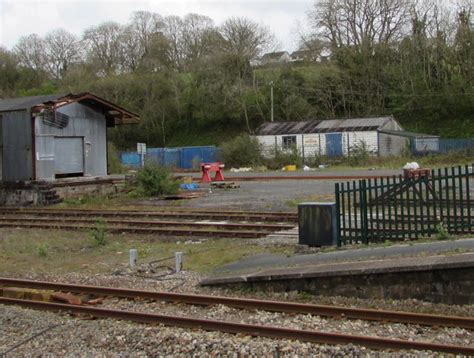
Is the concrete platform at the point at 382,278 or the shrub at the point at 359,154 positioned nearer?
the concrete platform at the point at 382,278

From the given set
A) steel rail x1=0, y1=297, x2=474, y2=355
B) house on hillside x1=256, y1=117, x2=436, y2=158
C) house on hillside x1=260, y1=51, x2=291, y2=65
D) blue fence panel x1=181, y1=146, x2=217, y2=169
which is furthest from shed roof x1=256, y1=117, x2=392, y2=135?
steel rail x1=0, y1=297, x2=474, y2=355

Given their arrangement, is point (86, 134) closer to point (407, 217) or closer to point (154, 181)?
point (154, 181)

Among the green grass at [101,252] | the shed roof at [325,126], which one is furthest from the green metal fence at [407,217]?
the shed roof at [325,126]

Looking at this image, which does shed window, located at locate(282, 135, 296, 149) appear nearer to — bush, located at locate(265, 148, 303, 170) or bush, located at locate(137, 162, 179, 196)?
bush, located at locate(265, 148, 303, 170)

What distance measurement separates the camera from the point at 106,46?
271ft

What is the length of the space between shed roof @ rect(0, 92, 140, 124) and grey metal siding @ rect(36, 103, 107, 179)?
40 centimetres

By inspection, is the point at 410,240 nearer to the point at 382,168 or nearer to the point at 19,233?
the point at 19,233

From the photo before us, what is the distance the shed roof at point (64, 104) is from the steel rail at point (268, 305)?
17.6 meters

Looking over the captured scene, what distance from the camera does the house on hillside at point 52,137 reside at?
86.4 feet

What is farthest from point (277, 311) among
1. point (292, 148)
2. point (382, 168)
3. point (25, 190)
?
point (292, 148)

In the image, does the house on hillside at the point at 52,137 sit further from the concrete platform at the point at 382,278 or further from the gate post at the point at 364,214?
the concrete platform at the point at 382,278

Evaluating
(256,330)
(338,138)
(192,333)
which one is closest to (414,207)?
(256,330)

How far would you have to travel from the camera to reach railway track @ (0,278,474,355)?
249 inches

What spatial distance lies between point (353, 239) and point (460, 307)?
161 inches
